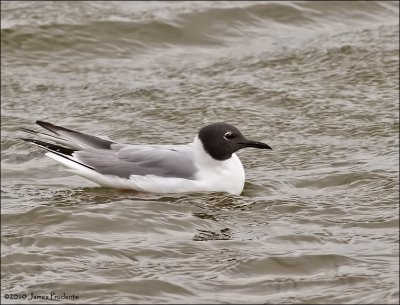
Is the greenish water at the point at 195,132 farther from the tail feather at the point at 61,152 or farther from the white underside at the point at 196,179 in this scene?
the tail feather at the point at 61,152

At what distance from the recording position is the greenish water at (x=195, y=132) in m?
7.54

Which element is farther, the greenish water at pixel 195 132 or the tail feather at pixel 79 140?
the tail feather at pixel 79 140

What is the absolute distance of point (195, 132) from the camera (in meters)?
11.2

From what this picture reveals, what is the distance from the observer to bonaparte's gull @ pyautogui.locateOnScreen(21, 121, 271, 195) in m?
9.27

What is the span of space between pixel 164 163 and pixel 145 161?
159mm

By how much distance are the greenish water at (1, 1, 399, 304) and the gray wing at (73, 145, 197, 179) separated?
20 cm

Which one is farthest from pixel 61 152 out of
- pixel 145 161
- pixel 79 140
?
pixel 145 161

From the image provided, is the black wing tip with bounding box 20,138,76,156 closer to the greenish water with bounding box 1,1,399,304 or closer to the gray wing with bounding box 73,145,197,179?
the gray wing with bounding box 73,145,197,179

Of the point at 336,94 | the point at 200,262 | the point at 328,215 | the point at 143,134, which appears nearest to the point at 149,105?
the point at 143,134

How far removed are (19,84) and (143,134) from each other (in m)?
2.22
